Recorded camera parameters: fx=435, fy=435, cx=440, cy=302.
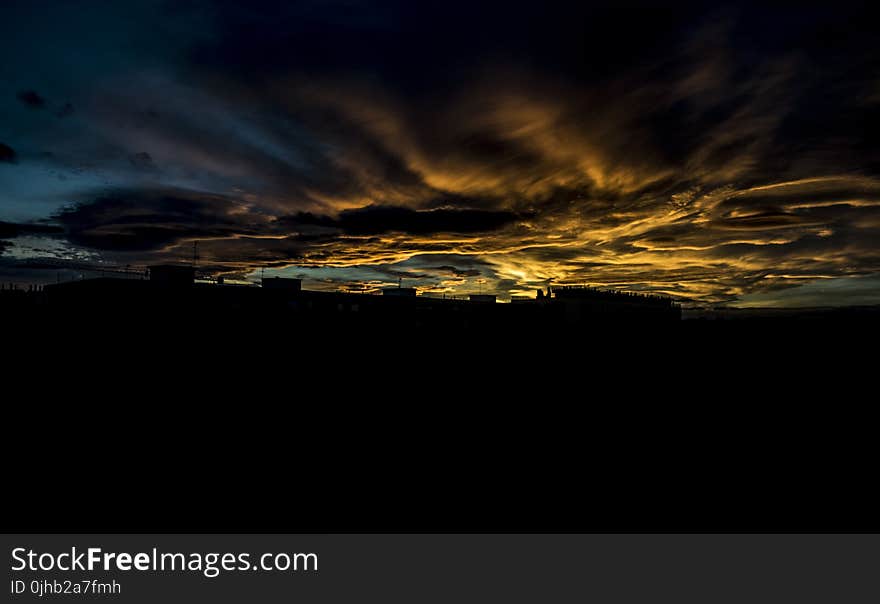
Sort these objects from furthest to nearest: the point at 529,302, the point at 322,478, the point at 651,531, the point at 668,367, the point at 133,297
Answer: the point at 529,302, the point at 133,297, the point at 668,367, the point at 322,478, the point at 651,531

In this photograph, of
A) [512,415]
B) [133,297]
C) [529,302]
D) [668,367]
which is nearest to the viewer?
[512,415]

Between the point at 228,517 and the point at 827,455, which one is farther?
the point at 827,455

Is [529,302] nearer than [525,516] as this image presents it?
No

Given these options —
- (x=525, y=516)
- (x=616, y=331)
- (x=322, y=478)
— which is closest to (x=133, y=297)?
(x=322, y=478)

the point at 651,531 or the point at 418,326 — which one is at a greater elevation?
the point at 418,326

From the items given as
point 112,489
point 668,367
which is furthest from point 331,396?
point 668,367

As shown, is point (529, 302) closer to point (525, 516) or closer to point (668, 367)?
point (668, 367)

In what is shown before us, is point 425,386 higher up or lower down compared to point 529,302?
lower down

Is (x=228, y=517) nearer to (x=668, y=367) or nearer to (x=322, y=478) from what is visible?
(x=322, y=478)

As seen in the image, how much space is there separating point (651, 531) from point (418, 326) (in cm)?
4358

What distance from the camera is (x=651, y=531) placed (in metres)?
9.80

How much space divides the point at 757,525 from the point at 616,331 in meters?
70.5

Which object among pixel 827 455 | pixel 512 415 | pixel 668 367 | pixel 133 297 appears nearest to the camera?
Answer: pixel 827 455

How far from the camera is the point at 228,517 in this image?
10.1m
